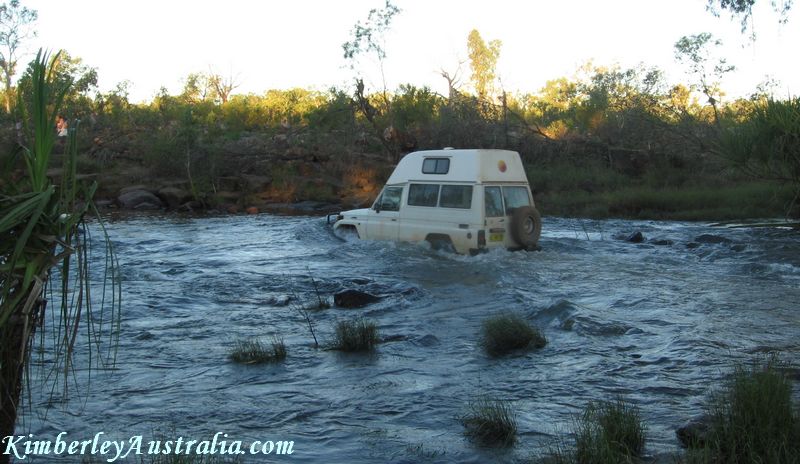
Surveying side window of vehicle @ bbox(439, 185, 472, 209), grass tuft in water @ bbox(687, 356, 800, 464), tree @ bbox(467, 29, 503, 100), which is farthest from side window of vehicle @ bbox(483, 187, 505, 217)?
tree @ bbox(467, 29, 503, 100)

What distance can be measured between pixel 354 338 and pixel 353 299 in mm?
2871

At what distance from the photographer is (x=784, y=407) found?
4.86 metres

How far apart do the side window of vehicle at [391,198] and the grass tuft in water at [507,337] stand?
6704 millimetres

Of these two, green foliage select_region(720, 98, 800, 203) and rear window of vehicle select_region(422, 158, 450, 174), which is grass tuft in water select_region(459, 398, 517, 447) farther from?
green foliage select_region(720, 98, 800, 203)

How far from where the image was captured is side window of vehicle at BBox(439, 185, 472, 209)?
1351 centimetres

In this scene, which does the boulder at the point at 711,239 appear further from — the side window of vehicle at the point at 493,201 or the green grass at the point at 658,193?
the side window of vehicle at the point at 493,201

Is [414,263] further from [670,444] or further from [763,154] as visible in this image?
[670,444]

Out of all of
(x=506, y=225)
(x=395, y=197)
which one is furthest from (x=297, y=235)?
(x=506, y=225)

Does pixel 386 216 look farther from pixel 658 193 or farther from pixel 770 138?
pixel 658 193

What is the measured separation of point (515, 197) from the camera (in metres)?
14.0

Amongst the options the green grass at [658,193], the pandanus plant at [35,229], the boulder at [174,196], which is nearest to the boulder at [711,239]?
the green grass at [658,193]

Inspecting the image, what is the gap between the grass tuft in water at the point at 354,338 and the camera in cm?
825

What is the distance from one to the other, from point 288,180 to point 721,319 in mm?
24446

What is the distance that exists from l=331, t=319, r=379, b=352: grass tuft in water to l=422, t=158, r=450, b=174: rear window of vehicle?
20.3 ft
